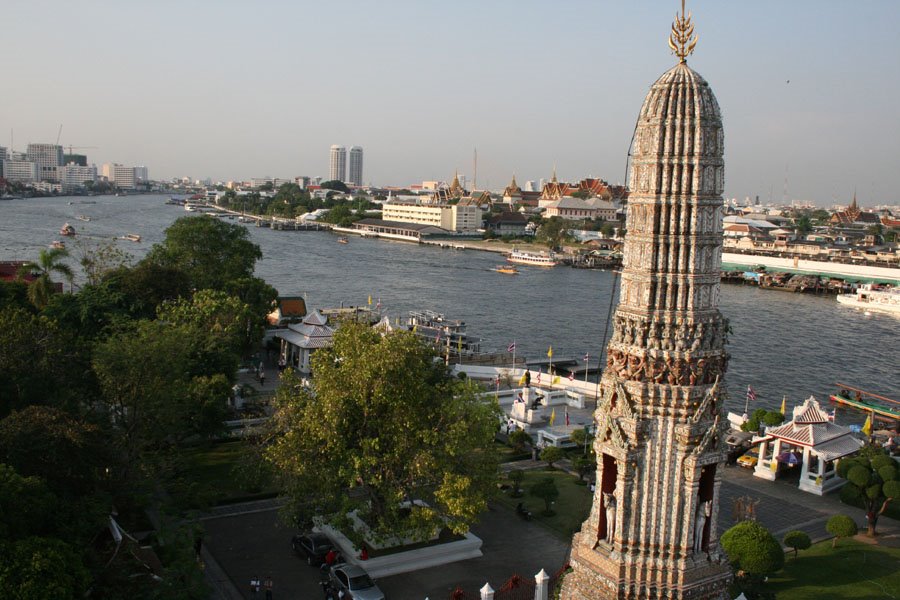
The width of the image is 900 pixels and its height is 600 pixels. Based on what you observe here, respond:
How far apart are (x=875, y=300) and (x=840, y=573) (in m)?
64.3

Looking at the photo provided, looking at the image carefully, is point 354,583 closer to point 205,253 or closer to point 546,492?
point 546,492

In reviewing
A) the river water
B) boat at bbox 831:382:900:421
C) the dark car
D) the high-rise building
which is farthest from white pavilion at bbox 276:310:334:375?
the high-rise building

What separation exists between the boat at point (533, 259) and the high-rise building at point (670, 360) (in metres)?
92.0

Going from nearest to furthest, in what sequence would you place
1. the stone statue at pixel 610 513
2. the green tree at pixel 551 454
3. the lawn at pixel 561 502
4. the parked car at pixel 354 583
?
the stone statue at pixel 610 513
the parked car at pixel 354 583
the lawn at pixel 561 502
the green tree at pixel 551 454

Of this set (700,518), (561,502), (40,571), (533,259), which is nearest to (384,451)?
(561,502)

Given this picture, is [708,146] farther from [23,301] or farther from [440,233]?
[440,233]

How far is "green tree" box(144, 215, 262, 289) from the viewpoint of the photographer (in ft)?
147

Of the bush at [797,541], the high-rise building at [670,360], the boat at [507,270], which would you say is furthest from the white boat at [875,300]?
the high-rise building at [670,360]

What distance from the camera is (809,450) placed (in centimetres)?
2566

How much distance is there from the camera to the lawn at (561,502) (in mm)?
21578

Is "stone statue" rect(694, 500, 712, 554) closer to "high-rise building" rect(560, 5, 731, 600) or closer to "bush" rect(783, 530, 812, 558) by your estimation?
"high-rise building" rect(560, 5, 731, 600)

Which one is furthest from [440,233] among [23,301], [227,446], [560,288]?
[227,446]

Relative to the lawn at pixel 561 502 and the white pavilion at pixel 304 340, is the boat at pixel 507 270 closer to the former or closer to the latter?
the white pavilion at pixel 304 340

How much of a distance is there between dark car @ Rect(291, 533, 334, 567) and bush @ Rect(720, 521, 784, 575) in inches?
359
